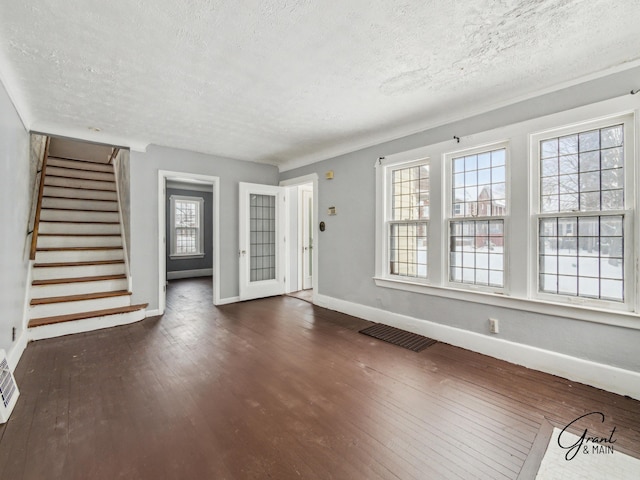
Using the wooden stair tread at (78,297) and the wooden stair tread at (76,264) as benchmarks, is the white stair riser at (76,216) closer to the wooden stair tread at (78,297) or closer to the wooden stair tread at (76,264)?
the wooden stair tread at (76,264)

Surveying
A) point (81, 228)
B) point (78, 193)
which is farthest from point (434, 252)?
point (78, 193)

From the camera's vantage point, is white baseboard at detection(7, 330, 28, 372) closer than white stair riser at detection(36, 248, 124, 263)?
Yes

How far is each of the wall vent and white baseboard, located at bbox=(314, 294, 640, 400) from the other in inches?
143

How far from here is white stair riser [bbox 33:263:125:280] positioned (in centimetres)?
396

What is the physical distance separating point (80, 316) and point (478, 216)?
4.98 meters

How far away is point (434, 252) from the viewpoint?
11.4 ft

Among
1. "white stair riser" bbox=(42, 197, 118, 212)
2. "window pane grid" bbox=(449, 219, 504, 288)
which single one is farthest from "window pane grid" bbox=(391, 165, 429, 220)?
"white stair riser" bbox=(42, 197, 118, 212)

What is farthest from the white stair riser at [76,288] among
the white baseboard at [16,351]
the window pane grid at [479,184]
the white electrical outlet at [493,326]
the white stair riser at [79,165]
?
the white electrical outlet at [493,326]

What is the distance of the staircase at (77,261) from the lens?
12.2 feet

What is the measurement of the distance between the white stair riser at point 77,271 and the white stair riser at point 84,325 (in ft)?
2.66

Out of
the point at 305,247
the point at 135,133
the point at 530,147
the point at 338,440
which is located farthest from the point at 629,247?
the point at 135,133

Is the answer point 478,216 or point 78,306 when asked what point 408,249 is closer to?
point 478,216

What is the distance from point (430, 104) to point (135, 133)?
3726mm

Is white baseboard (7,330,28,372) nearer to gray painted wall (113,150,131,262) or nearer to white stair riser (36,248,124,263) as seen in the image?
white stair riser (36,248,124,263)
